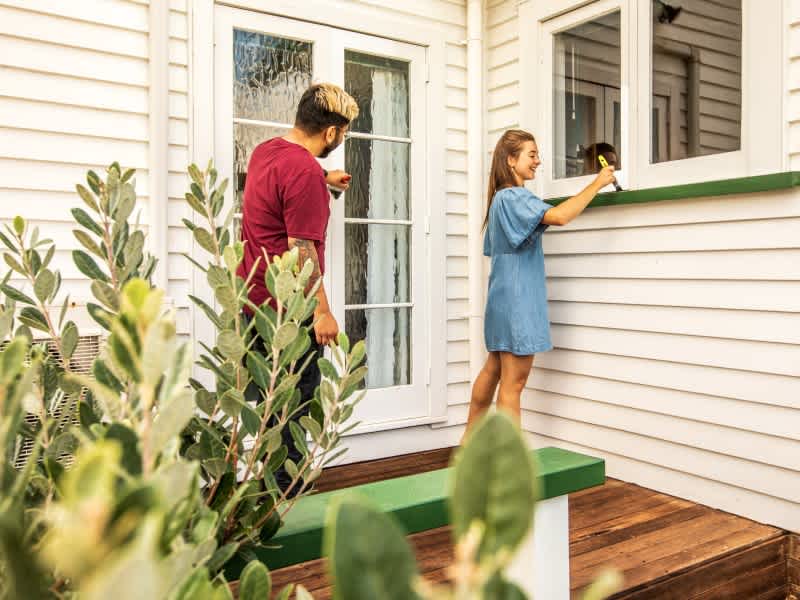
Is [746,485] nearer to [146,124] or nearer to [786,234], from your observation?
[786,234]

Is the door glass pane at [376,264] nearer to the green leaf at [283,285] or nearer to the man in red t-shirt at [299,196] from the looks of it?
the man in red t-shirt at [299,196]

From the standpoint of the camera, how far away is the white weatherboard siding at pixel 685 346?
259 centimetres

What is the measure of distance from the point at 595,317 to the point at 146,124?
222 centimetres

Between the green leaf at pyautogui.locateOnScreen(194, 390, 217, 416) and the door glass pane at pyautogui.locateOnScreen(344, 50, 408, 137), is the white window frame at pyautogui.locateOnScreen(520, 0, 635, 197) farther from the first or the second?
the green leaf at pyautogui.locateOnScreen(194, 390, 217, 416)

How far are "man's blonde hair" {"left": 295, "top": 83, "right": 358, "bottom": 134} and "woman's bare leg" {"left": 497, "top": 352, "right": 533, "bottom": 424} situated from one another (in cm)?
143

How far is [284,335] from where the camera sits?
1.97ft

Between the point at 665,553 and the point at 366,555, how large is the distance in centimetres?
254

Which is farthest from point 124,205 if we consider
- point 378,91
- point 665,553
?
point 378,91

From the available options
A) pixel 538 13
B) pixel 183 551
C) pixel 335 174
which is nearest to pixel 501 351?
pixel 335 174

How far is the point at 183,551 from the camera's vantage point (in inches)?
12.6

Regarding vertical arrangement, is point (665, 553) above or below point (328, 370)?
below

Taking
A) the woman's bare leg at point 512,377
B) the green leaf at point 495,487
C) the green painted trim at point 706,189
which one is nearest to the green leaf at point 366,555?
the green leaf at point 495,487

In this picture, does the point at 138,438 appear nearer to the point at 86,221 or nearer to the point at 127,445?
the point at 127,445

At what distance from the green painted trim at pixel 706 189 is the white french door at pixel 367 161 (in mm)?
1017
